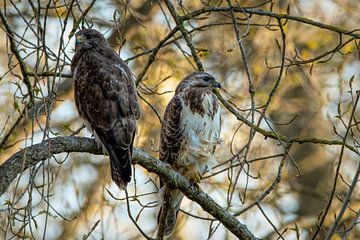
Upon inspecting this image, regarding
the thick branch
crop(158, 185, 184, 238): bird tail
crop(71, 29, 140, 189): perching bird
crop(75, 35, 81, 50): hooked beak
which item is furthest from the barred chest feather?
crop(75, 35, 81, 50): hooked beak

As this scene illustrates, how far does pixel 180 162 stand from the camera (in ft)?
23.0

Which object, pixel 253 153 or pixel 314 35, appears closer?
pixel 253 153

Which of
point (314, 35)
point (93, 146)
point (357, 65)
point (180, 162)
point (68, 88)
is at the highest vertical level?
point (314, 35)

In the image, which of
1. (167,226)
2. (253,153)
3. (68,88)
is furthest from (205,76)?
(253,153)

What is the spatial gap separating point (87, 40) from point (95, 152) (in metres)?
1.38

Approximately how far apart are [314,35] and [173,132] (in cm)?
545

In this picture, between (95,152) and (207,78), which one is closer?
(95,152)

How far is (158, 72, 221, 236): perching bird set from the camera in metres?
6.95

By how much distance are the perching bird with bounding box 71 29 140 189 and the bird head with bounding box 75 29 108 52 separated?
170mm

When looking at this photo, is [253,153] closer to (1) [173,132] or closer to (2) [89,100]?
(1) [173,132]

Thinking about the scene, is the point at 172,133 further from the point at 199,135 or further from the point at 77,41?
the point at 77,41

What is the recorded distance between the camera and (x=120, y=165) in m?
6.02

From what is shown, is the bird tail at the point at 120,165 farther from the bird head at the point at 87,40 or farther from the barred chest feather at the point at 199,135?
the bird head at the point at 87,40

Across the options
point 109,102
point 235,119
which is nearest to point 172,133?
point 109,102
